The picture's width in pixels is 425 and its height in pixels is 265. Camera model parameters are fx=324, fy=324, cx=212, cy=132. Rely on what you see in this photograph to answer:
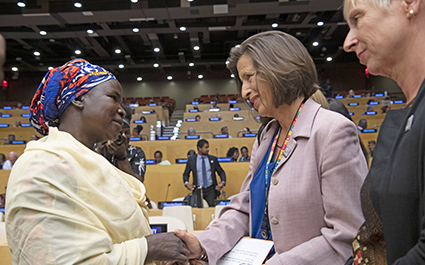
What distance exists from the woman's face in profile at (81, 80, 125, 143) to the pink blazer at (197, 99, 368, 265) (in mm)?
640

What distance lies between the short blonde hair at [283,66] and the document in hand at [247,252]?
547 mm

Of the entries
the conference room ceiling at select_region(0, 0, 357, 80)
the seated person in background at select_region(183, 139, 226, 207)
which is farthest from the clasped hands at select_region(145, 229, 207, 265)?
the conference room ceiling at select_region(0, 0, 357, 80)

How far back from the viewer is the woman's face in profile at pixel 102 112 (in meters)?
1.25

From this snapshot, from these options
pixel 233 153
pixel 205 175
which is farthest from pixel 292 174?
pixel 233 153

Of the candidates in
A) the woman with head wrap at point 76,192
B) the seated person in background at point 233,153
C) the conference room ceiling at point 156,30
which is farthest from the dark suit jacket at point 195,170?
the conference room ceiling at point 156,30

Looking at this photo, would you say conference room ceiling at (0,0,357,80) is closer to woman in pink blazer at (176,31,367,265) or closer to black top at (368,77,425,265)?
woman in pink blazer at (176,31,367,265)

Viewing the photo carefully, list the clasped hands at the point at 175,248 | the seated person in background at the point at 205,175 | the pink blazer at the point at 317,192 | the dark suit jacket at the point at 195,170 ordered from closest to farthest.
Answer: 1. the pink blazer at the point at 317,192
2. the clasped hands at the point at 175,248
3. the seated person in background at the point at 205,175
4. the dark suit jacket at the point at 195,170

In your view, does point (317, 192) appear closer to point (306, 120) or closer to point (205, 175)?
point (306, 120)

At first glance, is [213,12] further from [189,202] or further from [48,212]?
[48,212]

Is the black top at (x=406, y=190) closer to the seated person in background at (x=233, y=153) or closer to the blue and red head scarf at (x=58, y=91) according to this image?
the blue and red head scarf at (x=58, y=91)

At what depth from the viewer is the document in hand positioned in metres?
1.20

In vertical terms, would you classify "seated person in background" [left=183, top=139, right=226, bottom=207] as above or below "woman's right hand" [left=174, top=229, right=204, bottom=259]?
below

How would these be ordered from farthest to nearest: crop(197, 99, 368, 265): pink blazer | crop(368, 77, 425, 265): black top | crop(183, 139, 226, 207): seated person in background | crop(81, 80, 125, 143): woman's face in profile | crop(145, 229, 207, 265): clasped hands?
crop(183, 139, 226, 207): seated person in background, crop(81, 80, 125, 143): woman's face in profile, crop(145, 229, 207, 265): clasped hands, crop(197, 99, 368, 265): pink blazer, crop(368, 77, 425, 265): black top

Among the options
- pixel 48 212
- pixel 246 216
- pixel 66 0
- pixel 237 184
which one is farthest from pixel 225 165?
pixel 66 0
